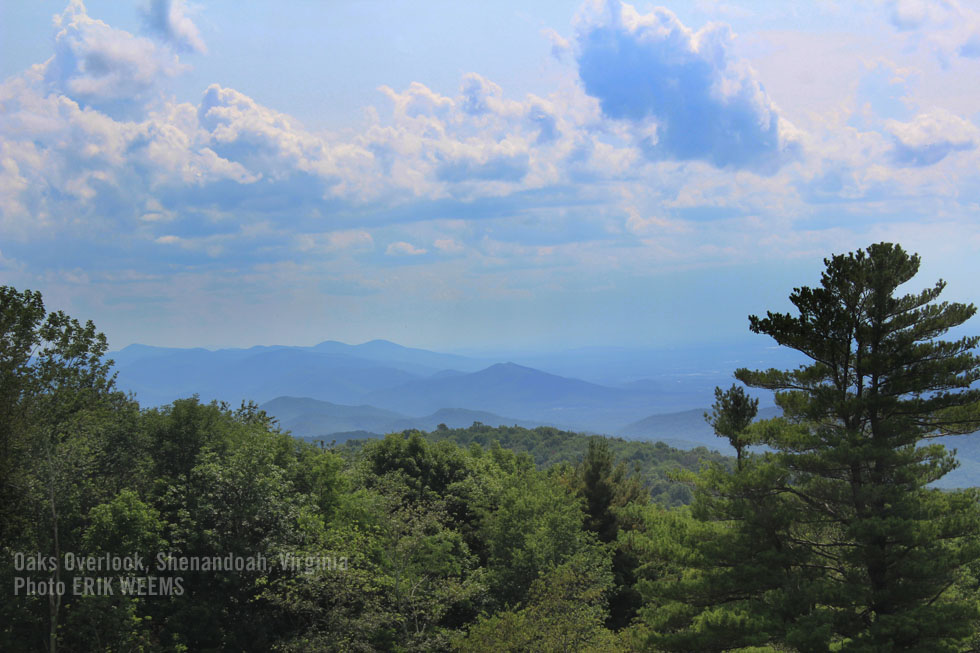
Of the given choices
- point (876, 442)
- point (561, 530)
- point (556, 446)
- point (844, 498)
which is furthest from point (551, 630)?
point (556, 446)

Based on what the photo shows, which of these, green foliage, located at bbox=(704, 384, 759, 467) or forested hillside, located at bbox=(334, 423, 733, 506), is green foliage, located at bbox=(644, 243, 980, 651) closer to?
green foliage, located at bbox=(704, 384, 759, 467)

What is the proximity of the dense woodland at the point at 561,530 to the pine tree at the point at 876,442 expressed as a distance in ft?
0.15

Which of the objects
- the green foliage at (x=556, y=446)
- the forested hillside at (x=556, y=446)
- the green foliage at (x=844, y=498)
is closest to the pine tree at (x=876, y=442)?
the green foliage at (x=844, y=498)

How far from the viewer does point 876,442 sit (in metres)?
12.9

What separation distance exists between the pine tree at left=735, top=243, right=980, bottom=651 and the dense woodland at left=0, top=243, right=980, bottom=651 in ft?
0.15

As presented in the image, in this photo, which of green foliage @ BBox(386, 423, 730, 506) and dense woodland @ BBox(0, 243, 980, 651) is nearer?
dense woodland @ BBox(0, 243, 980, 651)

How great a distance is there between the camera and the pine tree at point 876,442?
1218cm

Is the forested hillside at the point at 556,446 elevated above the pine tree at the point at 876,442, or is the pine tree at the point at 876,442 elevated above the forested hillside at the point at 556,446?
the pine tree at the point at 876,442

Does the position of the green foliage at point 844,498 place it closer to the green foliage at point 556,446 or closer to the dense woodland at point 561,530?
the dense woodland at point 561,530

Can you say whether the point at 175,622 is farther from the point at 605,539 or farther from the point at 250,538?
the point at 605,539

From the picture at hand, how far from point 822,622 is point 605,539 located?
17938 millimetres

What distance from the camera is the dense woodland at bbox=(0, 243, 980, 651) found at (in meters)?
12.6

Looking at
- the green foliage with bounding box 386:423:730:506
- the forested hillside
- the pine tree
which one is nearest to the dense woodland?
the pine tree

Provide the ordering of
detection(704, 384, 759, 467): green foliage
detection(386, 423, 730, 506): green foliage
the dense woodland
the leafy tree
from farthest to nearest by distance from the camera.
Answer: detection(386, 423, 730, 506): green foliage → detection(704, 384, 759, 467): green foliage → the leafy tree → the dense woodland
